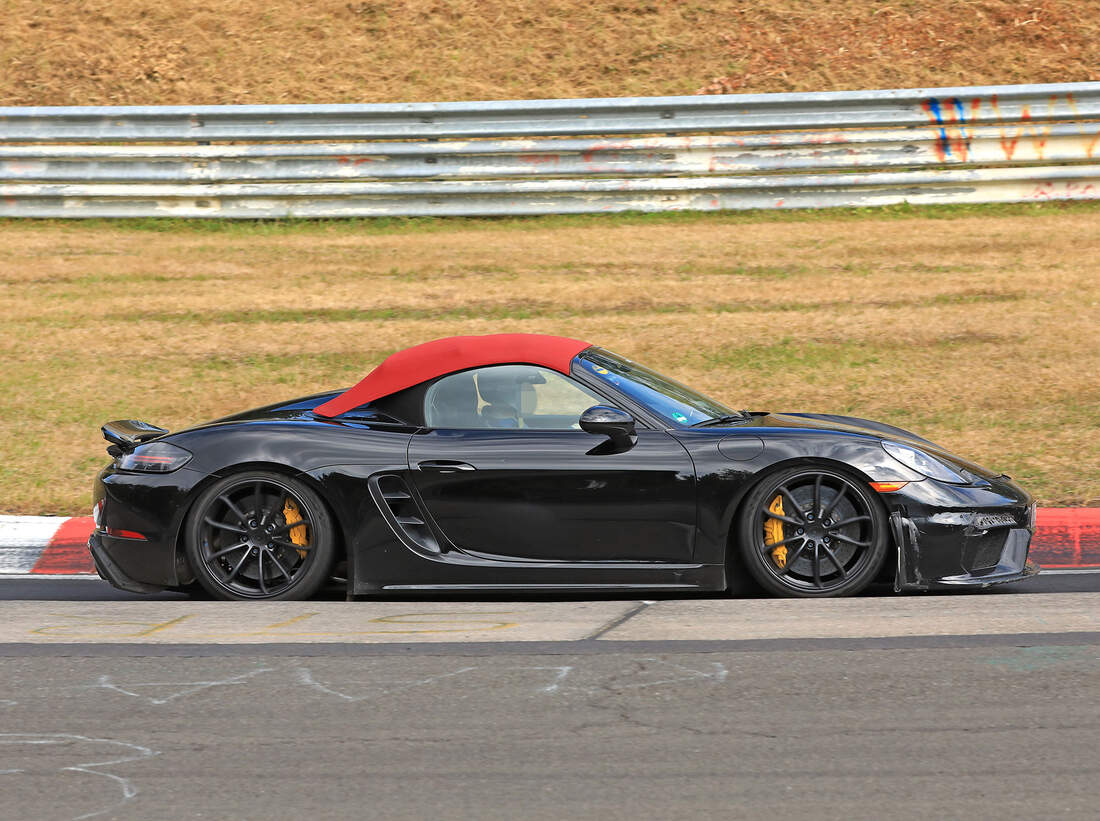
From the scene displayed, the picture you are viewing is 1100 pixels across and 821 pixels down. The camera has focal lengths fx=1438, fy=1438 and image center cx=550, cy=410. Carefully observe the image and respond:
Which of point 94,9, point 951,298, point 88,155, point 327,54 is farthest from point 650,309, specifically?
point 94,9

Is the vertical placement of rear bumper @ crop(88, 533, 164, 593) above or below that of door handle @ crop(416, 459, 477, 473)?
below

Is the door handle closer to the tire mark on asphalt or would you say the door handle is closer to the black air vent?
the black air vent

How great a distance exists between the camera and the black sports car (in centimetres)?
599

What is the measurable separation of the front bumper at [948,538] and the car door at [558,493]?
885 millimetres

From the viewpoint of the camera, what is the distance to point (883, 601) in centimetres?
584

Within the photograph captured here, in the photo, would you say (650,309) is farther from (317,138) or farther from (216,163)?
(216,163)

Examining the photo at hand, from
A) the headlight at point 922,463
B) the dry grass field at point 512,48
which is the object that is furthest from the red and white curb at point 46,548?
the dry grass field at point 512,48

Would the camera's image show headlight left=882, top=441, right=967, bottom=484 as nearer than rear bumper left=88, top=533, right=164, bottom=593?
Yes

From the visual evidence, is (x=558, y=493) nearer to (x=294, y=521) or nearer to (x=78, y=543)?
(x=294, y=521)

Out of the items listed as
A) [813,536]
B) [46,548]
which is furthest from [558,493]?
[46,548]

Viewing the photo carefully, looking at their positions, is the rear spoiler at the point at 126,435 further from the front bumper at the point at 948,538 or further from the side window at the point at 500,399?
the front bumper at the point at 948,538

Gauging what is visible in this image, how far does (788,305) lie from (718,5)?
616cm

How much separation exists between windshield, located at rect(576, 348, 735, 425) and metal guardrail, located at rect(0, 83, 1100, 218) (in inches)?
248

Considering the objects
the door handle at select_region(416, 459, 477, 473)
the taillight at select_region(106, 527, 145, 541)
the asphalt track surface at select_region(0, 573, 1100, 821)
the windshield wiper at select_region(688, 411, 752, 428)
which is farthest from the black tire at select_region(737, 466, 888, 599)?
the taillight at select_region(106, 527, 145, 541)
